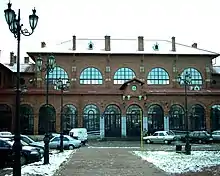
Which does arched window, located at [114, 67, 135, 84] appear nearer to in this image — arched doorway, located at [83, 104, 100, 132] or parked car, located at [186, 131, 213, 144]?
arched doorway, located at [83, 104, 100, 132]

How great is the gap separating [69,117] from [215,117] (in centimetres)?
2017

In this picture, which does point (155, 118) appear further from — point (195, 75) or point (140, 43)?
point (140, 43)

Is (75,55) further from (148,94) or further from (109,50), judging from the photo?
(148,94)

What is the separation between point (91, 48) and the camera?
61781 mm

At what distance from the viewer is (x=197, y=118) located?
181 feet

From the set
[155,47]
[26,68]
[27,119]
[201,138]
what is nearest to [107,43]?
[155,47]

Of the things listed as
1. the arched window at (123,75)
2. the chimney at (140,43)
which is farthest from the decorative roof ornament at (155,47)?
the arched window at (123,75)

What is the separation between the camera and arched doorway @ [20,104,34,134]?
53250 mm

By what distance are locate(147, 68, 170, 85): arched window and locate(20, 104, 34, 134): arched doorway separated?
1848 cm

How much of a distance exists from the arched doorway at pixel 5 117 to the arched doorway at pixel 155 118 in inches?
739

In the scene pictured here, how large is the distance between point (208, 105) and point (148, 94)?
8.44 metres

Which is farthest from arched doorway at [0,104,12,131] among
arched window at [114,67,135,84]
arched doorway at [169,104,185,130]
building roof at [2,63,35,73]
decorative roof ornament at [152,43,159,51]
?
decorative roof ornament at [152,43,159,51]

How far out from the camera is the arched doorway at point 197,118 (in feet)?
181

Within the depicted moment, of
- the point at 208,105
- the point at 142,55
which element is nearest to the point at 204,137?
the point at 208,105
